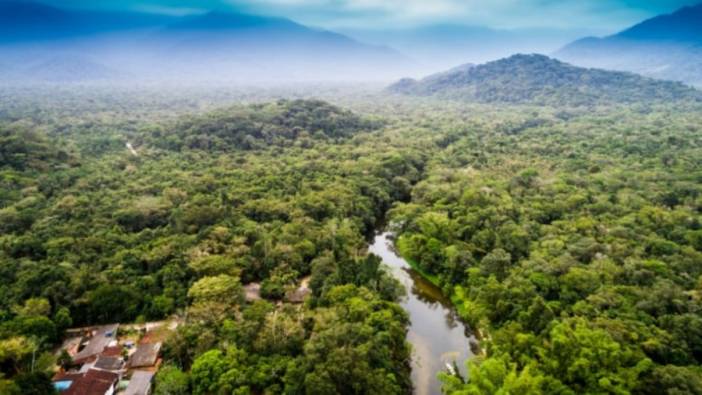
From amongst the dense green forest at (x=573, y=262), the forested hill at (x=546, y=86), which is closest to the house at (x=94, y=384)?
the dense green forest at (x=573, y=262)

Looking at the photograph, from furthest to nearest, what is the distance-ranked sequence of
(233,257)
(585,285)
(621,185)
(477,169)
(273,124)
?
1. (273,124)
2. (477,169)
3. (621,185)
4. (233,257)
5. (585,285)

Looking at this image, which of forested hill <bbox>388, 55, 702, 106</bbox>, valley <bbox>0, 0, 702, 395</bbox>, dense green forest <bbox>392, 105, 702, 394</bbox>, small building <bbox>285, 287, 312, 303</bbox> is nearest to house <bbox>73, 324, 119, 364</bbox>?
valley <bbox>0, 0, 702, 395</bbox>

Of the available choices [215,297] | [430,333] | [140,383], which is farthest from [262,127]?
[140,383]

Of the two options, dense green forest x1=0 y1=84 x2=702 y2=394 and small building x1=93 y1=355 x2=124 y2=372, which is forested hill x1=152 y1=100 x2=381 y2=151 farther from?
small building x1=93 y1=355 x2=124 y2=372

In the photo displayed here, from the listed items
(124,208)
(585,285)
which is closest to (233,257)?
(124,208)

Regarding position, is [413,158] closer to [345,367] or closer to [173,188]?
[173,188]

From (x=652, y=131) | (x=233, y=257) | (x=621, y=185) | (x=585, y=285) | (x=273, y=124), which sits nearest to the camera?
(x=585, y=285)

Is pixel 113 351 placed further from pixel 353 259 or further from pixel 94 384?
pixel 353 259
